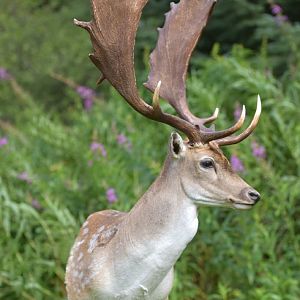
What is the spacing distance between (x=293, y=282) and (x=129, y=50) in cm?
156

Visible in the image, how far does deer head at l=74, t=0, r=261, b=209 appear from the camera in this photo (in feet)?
7.50

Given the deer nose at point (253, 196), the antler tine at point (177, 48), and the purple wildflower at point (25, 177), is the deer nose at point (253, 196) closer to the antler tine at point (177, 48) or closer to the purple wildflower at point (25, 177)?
the antler tine at point (177, 48)

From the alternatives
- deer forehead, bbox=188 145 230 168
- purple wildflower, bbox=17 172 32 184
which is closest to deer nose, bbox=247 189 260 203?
deer forehead, bbox=188 145 230 168

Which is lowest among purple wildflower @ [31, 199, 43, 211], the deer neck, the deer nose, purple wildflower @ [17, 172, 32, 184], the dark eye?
purple wildflower @ [31, 199, 43, 211]

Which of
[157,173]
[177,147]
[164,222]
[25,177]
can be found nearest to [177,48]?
[177,147]

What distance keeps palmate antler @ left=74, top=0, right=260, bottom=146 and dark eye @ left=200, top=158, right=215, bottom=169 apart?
Result: 64 mm

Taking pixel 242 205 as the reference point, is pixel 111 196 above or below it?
below

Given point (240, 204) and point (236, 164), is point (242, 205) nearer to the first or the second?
point (240, 204)

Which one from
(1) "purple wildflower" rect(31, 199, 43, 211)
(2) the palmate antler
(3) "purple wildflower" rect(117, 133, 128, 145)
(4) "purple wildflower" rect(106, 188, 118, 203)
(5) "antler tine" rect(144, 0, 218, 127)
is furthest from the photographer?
(3) "purple wildflower" rect(117, 133, 128, 145)

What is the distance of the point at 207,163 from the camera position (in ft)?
7.55

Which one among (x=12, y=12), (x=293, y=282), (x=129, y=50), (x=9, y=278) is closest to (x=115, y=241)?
(x=129, y=50)

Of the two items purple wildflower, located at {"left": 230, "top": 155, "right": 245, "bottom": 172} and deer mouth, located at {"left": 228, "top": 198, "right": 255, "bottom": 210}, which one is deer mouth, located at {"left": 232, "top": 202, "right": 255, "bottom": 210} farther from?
purple wildflower, located at {"left": 230, "top": 155, "right": 245, "bottom": 172}

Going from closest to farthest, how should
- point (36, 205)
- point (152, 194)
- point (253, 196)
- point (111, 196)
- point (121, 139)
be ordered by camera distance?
point (253, 196) → point (152, 194) → point (111, 196) → point (36, 205) → point (121, 139)

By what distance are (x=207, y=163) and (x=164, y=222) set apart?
204mm
